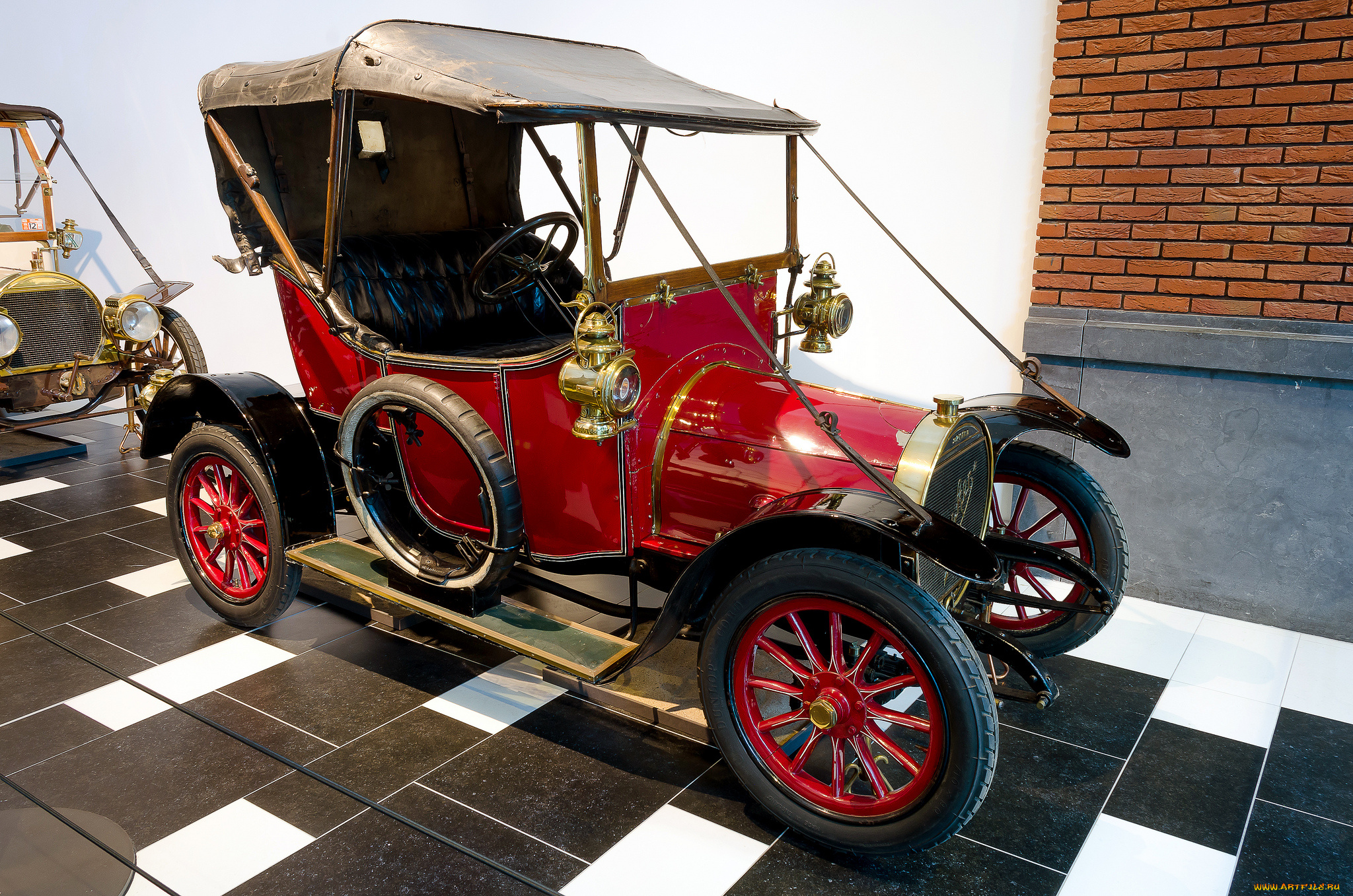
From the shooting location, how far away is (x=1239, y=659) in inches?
125

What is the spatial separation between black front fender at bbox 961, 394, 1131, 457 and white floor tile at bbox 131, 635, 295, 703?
8.04 feet

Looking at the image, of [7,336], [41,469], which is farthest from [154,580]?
[7,336]

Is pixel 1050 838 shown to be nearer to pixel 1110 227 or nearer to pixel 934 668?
pixel 934 668

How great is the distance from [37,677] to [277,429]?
1113 millimetres

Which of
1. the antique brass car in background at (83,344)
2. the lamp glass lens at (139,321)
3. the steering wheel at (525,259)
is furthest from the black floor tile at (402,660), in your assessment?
the lamp glass lens at (139,321)

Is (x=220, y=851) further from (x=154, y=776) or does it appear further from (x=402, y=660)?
(x=402, y=660)

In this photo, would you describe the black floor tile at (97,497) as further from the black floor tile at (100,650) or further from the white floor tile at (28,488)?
the black floor tile at (100,650)

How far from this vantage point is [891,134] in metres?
3.91

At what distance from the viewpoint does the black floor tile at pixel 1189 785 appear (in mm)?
2309

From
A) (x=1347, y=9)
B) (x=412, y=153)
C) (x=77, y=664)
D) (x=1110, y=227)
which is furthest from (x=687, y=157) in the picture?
(x=77, y=664)

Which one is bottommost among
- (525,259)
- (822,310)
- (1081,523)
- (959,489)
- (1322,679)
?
(1322,679)

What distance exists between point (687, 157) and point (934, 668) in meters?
1.78

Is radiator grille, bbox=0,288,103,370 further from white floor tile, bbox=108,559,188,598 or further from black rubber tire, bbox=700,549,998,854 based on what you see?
black rubber tire, bbox=700,549,998,854

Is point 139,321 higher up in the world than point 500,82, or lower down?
lower down
